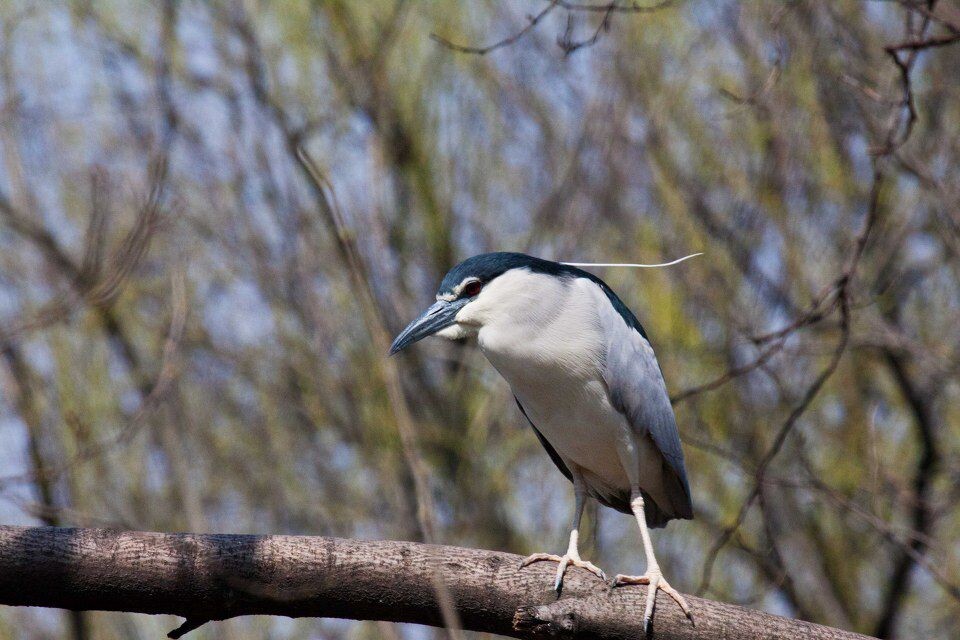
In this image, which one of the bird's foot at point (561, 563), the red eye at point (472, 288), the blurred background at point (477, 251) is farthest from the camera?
the blurred background at point (477, 251)

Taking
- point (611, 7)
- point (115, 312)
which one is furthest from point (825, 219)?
point (115, 312)

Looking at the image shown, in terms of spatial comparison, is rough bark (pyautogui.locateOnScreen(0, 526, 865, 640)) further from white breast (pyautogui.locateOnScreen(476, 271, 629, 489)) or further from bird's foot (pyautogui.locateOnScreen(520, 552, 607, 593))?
white breast (pyautogui.locateOnScreen(476, 271, 629, 489))

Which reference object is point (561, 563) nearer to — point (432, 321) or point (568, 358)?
point (568, 358)

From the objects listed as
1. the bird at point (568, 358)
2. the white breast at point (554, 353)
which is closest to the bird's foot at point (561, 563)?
the bird at point (568, 358)

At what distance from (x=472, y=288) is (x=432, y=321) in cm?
19

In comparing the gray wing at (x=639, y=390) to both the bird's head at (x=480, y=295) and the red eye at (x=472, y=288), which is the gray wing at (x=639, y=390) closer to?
the bird's head at (x=480, y=295)

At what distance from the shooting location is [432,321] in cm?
367

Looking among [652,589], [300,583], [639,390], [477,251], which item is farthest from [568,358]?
[477,251]

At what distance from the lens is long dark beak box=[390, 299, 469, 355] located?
3.63 metres

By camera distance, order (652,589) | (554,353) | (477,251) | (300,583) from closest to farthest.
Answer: (300,583) → (652,589) → (554,353) → (477,251)

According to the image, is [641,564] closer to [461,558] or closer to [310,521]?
[310,521]

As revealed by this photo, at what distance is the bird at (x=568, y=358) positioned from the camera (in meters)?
3.57

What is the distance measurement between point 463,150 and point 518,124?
0.51 meters

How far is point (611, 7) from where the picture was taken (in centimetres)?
318
